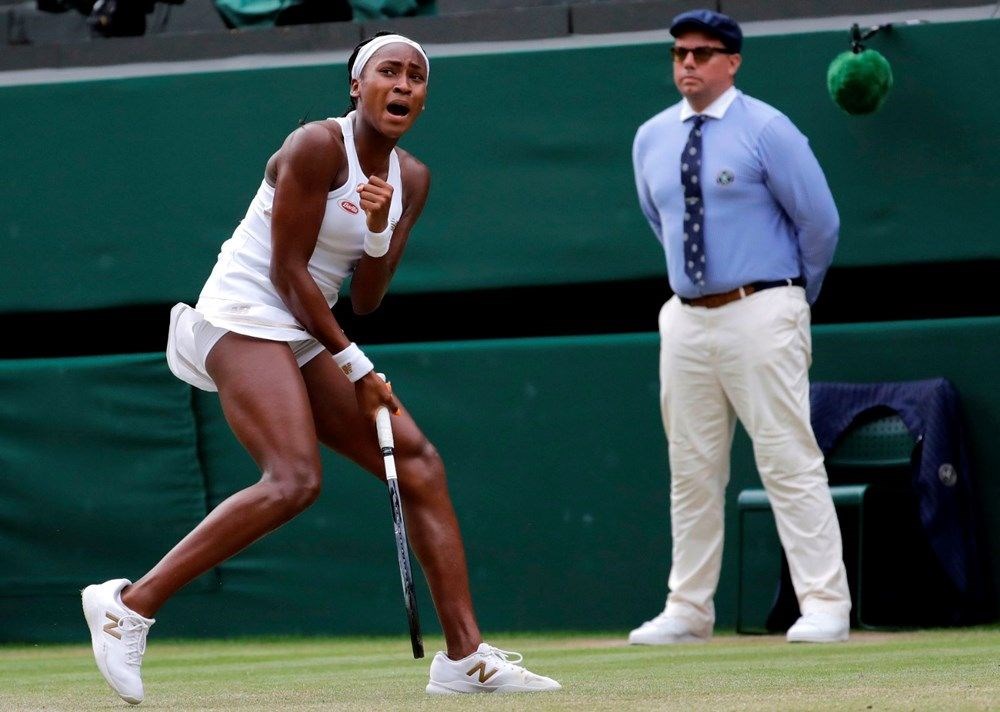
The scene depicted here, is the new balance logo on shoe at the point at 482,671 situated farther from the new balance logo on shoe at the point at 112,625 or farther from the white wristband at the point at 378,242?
the white wristband at the point at 378,242

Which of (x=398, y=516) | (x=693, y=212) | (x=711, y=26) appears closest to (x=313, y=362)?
(x=398, y=516)

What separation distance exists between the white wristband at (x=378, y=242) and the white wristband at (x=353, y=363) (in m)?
0.29

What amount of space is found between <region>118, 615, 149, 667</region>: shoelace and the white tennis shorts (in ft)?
2.26

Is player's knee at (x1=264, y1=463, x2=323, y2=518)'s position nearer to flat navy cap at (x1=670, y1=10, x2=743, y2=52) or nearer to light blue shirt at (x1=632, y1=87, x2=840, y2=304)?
light blue shirt at (x1=632, y1=87, x2=840, y2=304)

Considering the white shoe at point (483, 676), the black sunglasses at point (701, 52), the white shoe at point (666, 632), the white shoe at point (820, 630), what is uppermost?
the black sunglasses at point (701, 52)

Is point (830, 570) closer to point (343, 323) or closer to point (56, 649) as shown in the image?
point (343, 323)

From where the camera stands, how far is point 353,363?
4.61 metres

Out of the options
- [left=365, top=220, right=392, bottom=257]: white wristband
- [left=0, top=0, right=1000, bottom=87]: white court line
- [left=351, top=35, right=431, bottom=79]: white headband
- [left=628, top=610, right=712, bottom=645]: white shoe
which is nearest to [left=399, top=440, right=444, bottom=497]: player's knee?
[left=365, top=220, right=392, bottom=257]: white wristband

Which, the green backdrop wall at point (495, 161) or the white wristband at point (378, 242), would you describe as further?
the green backdrop wall at point (495, 161)

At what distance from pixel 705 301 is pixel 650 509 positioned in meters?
1.27

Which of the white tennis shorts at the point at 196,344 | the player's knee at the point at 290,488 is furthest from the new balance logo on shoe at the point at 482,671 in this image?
the white tennis shorts at the point at 196,344

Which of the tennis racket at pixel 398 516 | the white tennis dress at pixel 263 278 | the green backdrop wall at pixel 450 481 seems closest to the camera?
the tennis racket at pixel 398 516

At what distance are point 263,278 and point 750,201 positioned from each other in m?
2.47

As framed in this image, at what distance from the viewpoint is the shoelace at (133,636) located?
4430 millimetres
